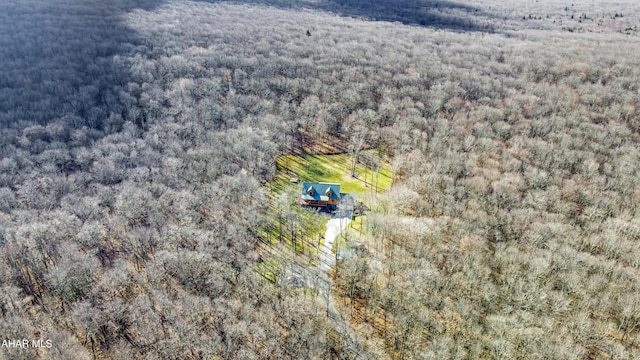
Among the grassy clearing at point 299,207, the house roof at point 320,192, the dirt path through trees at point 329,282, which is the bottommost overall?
the dirt path through trees at point 329,282

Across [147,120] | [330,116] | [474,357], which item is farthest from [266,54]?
[474,357]

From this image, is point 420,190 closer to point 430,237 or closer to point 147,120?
point 430,237

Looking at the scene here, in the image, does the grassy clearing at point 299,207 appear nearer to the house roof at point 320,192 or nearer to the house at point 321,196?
the house at point 321,196

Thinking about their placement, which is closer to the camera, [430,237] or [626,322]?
[626,322]

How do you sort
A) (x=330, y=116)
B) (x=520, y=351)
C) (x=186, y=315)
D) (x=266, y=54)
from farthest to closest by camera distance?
1. (x=266, y=54)
2. (x=330, y=116)
3. (x=186, y=315)
4. (x=520, y=351)

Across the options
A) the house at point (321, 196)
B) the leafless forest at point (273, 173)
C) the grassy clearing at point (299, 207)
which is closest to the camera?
the leafless forest at point (273, 173)

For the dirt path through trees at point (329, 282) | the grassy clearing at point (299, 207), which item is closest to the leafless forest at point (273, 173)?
the dirt path through trees at point (329, 282)

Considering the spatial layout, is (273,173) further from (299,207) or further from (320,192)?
(320,192)

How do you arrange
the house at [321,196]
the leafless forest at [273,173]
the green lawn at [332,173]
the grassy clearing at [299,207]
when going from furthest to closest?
the green lawn at [332,173], the house at [321,196], the grassy clearing at [299,207], the leafless forest at [273,173]
